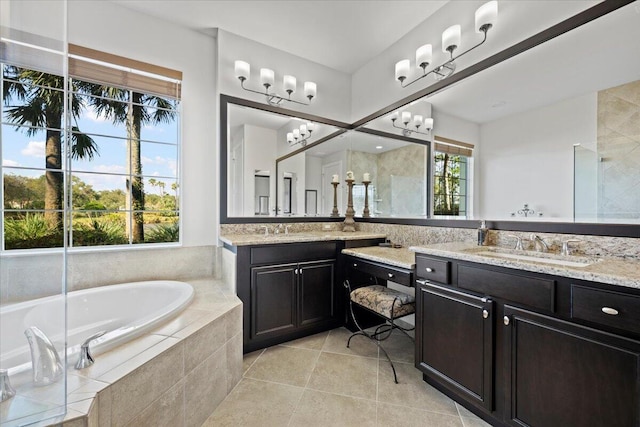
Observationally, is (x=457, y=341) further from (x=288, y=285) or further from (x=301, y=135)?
(x=301, y=135)

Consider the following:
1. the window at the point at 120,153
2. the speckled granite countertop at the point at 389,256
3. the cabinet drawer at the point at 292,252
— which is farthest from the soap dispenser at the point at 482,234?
the window at the point at 120,153

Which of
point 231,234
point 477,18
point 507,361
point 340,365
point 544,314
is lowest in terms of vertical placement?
point 340,365

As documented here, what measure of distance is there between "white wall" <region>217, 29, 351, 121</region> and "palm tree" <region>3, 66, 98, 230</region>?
159 cm

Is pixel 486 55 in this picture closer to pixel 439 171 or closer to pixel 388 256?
pixel 439 171

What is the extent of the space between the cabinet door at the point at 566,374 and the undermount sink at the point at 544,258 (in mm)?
301

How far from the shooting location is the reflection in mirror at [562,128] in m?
1.38

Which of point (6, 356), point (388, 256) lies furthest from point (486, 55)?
point (6, 356)

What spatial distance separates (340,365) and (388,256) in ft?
3.00

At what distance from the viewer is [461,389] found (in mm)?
1546

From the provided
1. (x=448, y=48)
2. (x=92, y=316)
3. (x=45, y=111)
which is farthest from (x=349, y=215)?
(x=45, y=111)

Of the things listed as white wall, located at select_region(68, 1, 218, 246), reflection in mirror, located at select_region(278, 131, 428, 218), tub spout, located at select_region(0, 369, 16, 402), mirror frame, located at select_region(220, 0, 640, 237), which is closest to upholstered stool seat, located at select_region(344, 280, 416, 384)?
mirror frame, located at select_region(220, 0, 640, 237)

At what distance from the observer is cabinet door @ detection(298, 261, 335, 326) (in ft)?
7.89

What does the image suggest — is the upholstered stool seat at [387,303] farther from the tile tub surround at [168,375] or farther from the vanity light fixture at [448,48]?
the vanity light fixture at [448,48]

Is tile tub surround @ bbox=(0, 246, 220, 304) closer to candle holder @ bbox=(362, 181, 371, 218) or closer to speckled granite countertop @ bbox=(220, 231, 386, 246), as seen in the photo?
speckled granite countertop @ bbox=(220, 231, 386, 246)
